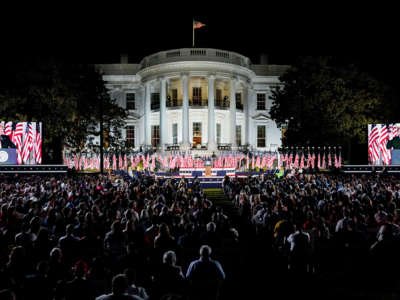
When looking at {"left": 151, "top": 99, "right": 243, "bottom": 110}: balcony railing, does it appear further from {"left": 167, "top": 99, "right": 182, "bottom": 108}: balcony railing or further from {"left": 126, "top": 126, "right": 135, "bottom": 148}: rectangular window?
{"left": 126, "top": 126, "right": 135, "bottom": 148}: rectangular window

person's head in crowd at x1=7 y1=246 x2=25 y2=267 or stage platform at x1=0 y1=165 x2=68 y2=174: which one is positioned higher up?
stage platform at x1=0 y1=165 x2=68 y2=174

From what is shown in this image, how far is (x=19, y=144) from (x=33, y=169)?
2544 millimetres

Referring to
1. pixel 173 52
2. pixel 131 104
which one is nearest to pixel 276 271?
pixel 173 52

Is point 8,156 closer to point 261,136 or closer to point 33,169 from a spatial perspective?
point 33,169

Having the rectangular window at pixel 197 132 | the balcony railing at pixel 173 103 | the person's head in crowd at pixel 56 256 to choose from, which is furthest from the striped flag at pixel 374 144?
the person's head in crowd at pixel 56 256

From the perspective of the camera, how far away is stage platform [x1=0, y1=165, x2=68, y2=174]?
25.2 metres

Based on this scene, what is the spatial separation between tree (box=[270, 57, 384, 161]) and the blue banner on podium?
2405cm

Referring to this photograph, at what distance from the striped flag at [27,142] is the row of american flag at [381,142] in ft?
92.7

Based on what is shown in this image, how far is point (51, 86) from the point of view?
28.8 m

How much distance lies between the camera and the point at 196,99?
37906 millimetres

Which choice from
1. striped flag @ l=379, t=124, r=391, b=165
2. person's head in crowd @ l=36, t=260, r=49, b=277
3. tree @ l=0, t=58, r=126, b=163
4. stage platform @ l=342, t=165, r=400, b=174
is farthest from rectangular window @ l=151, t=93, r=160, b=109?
person's head in crowd @ l=36, t=260, r=49, b=277

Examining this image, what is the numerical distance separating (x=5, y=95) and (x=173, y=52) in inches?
653

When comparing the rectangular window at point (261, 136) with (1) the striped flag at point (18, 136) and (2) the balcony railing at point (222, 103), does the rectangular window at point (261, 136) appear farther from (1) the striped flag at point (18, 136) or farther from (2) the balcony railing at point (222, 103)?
(1) the striped flag at point (18, 136)

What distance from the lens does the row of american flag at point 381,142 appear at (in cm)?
2614
